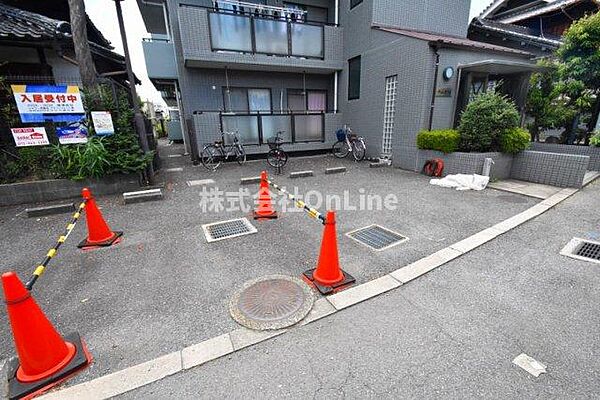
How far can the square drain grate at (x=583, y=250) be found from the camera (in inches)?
135

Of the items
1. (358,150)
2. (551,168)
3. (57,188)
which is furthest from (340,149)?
(57,188)

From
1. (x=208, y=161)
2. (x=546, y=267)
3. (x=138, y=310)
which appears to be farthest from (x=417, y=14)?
(x=138, y=310)

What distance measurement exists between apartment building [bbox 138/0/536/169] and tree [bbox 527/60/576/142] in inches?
15.7

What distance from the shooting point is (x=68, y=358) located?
6.80 ft

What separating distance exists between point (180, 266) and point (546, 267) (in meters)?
4.57

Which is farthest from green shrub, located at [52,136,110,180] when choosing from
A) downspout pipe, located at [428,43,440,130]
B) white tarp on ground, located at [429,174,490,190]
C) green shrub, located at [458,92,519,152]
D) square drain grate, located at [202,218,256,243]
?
green shrub, located at [458,92,519,152]

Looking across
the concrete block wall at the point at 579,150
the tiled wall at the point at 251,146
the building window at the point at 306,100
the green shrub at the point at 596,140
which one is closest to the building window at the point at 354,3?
the building window at the point at 306,100

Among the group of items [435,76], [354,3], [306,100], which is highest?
[354,3]

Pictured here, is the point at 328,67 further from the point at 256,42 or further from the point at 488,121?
the point at 488,121

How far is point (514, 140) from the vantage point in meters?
6.89

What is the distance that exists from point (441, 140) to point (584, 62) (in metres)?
5.32

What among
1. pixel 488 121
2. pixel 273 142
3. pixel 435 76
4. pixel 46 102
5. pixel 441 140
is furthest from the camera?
pixel 273 142

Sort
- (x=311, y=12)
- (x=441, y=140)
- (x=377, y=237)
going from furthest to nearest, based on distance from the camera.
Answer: (x=311, y=12) → (x=441, y=140) → (x=377, y=237)

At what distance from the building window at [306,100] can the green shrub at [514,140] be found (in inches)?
293
